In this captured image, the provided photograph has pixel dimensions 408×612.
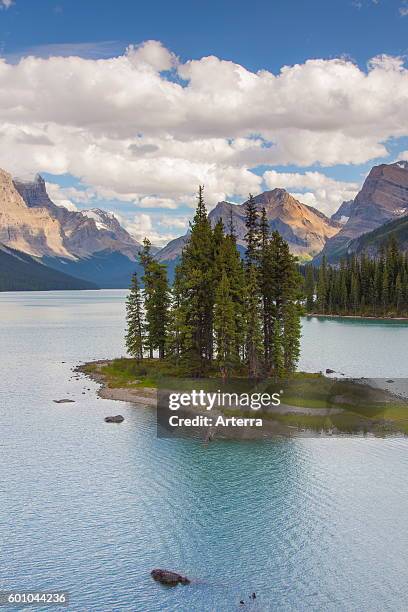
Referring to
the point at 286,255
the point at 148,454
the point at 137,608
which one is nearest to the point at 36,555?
the point at 137,608

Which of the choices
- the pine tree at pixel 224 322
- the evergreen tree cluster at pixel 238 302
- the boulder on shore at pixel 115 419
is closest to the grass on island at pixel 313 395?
the evergreen tree cluster at pixel 238 302

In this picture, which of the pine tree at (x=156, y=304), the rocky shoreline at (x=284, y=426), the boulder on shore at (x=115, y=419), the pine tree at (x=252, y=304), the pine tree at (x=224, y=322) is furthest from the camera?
the pine tree at (x=156, y=304)

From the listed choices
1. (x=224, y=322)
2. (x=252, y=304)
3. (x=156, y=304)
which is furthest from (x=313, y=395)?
(x=156, y=304)

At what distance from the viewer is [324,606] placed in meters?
31.2

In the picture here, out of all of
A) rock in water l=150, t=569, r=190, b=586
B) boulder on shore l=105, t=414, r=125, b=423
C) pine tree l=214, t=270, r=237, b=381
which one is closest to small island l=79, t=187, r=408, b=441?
pine tree l=214, t=270, r=237, b=381

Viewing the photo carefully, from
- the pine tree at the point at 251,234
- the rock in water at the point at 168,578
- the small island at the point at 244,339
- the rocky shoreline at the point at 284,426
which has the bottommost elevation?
the rock in water at the point at 168,578

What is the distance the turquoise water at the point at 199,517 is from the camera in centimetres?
3297

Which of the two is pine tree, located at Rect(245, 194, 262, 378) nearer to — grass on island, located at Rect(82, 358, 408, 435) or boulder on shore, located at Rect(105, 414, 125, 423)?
grass on island, located at Rect(82, 358, 408, 435)

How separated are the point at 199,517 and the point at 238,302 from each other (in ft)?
146

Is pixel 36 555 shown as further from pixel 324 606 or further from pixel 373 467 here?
pixel 373 467

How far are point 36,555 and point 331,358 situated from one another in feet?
304

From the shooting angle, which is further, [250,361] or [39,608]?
[250,361]

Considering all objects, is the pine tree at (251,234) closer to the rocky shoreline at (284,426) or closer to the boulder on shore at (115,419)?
the rocky shoreline at (284,426)

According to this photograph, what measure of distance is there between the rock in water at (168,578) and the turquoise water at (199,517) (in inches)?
19.0
